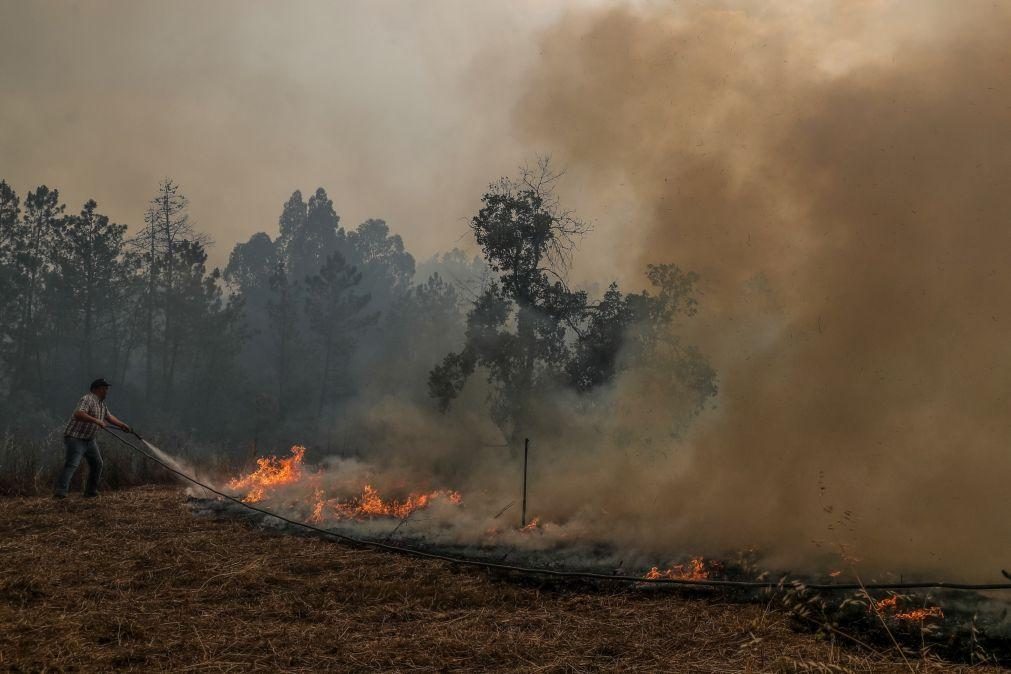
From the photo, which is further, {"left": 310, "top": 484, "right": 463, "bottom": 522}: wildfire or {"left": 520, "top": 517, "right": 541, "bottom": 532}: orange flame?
{"left": 310, "top": 484, "right": 463, "bottom": 522}: wildfire

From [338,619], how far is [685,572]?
4.02 metres

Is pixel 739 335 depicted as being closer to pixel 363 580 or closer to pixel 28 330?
pixel 363 580

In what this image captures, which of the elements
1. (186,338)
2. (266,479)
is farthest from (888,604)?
(186,338)

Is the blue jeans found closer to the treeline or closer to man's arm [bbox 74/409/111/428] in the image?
man's arm [bbox 74/409/111/428]

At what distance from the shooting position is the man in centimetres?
1308

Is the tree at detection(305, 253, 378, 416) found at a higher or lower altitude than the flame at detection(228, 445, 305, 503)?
higher

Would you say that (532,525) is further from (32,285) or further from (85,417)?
(32,285)

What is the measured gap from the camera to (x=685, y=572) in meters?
8.54

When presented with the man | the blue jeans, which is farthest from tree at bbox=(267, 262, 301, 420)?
the man

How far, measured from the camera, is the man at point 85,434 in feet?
42.9

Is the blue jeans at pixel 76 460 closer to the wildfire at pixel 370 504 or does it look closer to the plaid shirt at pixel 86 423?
the plaid shirt at pixel 86 423

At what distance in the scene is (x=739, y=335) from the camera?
1343 centimetres

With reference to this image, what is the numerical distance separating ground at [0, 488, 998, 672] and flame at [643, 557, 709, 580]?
0.45 metres

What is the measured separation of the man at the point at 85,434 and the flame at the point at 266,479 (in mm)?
2633
